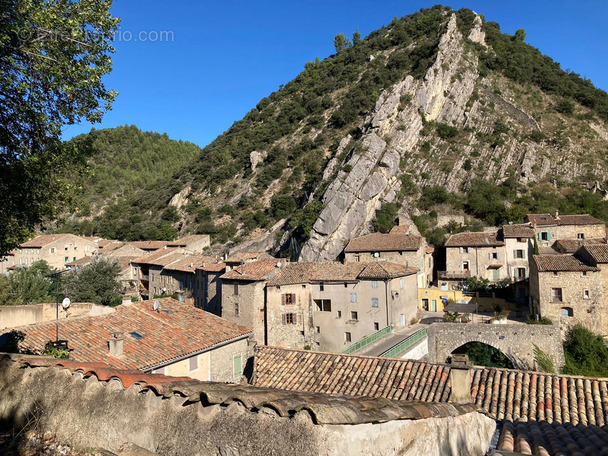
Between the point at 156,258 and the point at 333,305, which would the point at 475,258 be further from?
the point at 156,258

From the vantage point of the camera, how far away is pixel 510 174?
64812mm

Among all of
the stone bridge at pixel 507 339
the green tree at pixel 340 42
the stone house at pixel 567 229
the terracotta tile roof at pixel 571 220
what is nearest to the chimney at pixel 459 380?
the stone bridge at pixel 507 339

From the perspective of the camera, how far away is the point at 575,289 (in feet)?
98.4

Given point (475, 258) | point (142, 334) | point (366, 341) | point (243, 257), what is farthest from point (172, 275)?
point (475, 258)

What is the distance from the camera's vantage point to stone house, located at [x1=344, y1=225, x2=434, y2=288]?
4246 centimetres

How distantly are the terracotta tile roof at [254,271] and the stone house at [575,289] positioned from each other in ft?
73.2

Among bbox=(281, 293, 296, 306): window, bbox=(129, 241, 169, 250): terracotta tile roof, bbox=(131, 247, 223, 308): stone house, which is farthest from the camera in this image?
bbox=(129, 241, 169, 250): terracotta tile roof

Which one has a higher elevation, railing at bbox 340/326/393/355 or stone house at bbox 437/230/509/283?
stone house at bbox 437/230/509/283

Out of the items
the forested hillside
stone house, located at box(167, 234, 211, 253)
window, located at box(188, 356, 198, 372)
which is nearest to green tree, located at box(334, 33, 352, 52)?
the forested hillside

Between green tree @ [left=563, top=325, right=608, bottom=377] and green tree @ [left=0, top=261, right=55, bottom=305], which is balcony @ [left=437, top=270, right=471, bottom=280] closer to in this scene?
green tree @ [left=563, top=325, right=608, bottom=377]

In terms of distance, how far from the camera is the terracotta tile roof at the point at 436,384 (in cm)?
1242

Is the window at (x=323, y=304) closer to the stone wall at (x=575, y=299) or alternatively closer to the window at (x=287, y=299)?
the window at (x=287, y=299)

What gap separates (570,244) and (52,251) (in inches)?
2956

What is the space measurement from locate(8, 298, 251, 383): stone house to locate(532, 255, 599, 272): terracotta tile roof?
83.5 feet
